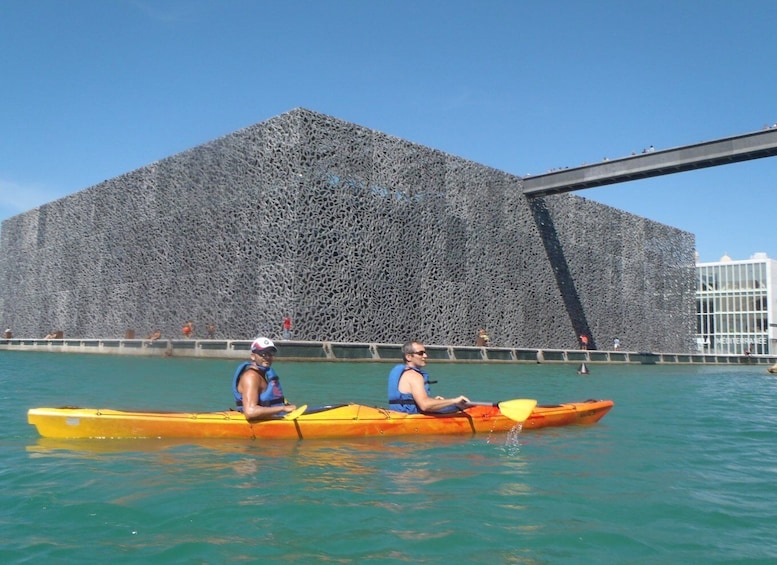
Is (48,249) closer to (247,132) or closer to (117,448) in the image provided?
(247,132)

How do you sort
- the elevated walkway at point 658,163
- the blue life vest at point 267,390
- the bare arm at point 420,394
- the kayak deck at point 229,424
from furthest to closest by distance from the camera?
1. the elevated walkway at point 658,163
2. the bare arm at point 420,394
3. the blue life vest at point 267,390
4. the kayak deck at point 229,424

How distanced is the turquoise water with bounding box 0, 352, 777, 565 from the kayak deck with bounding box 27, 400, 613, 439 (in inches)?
6.4

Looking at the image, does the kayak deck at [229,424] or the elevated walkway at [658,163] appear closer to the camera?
the kayak deck at [229,424]

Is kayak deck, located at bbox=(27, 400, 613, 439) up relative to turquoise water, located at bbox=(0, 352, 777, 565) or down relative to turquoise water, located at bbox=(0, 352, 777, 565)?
up

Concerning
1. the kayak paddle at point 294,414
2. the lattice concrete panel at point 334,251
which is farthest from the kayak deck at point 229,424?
the lattice concrete panel at point 334,251

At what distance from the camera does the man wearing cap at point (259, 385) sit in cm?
812

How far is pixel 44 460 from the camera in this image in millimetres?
7422

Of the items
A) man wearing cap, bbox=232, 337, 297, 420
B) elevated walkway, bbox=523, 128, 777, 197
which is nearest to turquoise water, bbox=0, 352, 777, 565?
man wearing cap, bbox=232, 337, 297, 420

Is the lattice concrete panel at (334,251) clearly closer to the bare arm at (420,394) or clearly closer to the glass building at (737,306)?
the bare arm at (420,394)

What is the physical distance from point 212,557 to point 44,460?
11.9 ft

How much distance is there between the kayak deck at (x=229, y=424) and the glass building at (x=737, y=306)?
63.4 meters

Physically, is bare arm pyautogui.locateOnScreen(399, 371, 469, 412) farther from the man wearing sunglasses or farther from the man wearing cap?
the man wearing cap

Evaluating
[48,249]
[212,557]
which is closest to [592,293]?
[48,249]

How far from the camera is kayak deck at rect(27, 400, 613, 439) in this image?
27.1 ft
